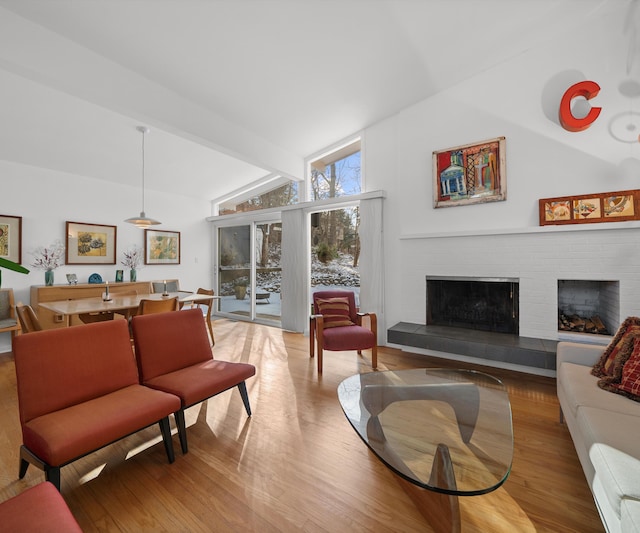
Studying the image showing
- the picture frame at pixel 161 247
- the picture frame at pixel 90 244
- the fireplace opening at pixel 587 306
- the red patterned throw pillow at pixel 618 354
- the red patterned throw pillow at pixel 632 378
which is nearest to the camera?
the red patterned throw pillow at pixel 632 378

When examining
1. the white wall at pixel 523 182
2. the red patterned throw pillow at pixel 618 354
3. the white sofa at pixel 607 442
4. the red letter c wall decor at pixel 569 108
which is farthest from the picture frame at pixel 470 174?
the white sofa at pixel 607 442

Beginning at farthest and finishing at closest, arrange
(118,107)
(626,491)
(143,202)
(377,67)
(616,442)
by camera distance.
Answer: (143,202) → (377,67) → (118,107) → (616,442) → (626,491)

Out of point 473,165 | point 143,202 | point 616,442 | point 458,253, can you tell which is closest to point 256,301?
point 143,202

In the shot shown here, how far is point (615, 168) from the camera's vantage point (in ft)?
9.88

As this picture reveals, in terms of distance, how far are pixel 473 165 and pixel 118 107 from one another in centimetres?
382

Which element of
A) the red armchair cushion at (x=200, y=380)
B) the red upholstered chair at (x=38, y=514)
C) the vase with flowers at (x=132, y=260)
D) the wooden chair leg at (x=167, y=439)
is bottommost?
the wooden chair leg at (x=167, y=439)

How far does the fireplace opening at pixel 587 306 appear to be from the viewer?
315cm

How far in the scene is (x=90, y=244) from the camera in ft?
16.2

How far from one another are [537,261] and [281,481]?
3.30 m

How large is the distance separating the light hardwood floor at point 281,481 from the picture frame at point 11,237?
251 centimetres

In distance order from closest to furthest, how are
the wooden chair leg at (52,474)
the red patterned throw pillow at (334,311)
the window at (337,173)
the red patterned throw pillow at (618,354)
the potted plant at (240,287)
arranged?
the wooden chair leg at (52,474)
the red patterned throw pillow at (618,354)
the red patterned throw pillow at (334,311)
the window at (337,173)
the potted plant at (240,287)

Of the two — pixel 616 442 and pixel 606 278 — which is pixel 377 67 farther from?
pixel 616 442

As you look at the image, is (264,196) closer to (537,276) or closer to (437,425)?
→ (537,276)

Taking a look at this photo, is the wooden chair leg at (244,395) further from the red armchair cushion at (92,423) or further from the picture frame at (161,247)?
the picture frame at (161,247)
